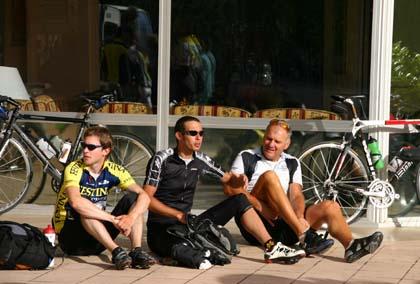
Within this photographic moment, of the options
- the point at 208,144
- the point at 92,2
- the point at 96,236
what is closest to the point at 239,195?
the point at 96,236

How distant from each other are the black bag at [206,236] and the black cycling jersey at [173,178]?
159 mm

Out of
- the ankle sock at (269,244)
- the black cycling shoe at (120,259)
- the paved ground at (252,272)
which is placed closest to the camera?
the paved ground at (252,272)

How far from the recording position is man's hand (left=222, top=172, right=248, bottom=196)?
24.6 feet

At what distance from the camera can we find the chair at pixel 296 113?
→ 934cm

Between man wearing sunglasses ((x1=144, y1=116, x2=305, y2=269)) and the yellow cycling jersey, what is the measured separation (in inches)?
8.4

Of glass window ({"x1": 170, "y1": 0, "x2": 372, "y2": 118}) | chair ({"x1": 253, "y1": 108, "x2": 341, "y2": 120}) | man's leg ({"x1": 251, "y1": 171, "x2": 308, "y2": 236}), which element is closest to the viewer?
man's leg ({"x1": 251, "y1": 171, "x2": 308, "y2": 236})

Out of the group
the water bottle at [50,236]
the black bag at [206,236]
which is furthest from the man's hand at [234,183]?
the water bottle at [50,236]

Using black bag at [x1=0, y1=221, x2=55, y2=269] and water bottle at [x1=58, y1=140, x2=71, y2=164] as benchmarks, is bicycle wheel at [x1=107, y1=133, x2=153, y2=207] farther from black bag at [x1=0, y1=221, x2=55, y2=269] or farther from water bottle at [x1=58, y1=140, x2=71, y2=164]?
black bag at [x1=0, y1=221, x2=55, y2=269]

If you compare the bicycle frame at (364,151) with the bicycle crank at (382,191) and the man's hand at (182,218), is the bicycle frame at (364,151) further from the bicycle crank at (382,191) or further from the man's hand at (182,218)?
the man's hand at (182,218)

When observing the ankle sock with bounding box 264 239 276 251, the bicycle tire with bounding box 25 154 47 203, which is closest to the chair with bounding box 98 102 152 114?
the bicycle tire with bounding box 25 154 47 203

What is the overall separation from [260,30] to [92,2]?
1633 millimetres

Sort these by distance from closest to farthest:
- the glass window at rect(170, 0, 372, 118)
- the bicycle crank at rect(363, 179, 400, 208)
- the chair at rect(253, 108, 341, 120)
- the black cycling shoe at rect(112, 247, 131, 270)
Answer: the black cycling shoe at rect(112, 247, 131, 270)
the bicycle crank at rect(363, 179, 400, 208)
the glass window at rect(170, 0, 372, 118)
the chair at rect(253, 108, 341, 120)

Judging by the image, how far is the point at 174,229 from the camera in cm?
720

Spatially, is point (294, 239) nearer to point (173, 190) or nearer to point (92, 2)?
point (173, 190)
